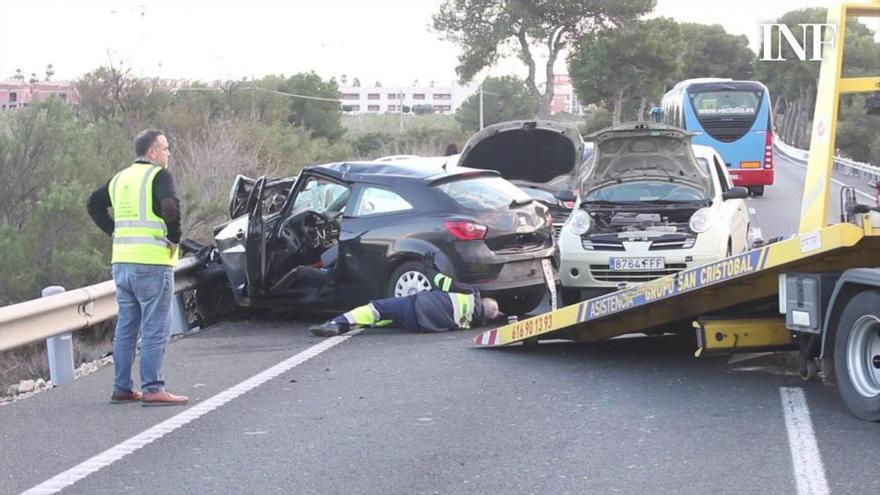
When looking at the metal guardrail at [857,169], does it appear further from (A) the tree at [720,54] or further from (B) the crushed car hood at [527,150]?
(A) the tree at [720,54]

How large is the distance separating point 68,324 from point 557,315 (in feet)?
12.6

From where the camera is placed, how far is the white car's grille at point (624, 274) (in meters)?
11.6

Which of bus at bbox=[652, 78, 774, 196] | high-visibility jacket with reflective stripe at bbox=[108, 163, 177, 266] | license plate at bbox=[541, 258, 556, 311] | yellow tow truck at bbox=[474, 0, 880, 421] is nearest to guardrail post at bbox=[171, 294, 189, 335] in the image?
license plate at bbox=[541, 258, 556, 311]

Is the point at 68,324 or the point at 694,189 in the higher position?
the point at 694,189

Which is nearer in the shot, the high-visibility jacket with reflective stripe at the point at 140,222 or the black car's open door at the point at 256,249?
the high-visibility jacket with reflective stripe at the point at 140,222

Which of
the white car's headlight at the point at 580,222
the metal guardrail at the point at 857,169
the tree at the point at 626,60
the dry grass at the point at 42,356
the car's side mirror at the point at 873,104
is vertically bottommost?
the dry grass at the point at 42,356

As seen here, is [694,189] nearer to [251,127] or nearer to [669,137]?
[669,137]

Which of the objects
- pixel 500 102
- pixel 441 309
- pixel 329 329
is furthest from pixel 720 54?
pixel 329 329

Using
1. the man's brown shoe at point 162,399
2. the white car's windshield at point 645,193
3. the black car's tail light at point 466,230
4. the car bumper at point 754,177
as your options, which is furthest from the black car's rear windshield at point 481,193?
the car bumper at point 754,177

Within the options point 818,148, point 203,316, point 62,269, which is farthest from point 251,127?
point 818,148

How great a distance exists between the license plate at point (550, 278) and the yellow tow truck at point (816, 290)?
115 inches

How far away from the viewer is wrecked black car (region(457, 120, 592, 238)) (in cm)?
1560

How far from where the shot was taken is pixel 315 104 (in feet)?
210

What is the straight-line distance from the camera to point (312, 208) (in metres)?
12.4
